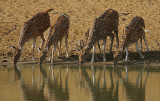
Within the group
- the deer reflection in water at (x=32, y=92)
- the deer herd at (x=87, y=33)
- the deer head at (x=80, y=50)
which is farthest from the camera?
the deer herd at (x=87, y=33)

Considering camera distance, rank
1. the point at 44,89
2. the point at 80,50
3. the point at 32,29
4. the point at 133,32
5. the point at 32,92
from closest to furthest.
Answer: the point at 32,92 → the point at 44,89 → the point at 80,50 → the point at 133,32 → the point at 32,29

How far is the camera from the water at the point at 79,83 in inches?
435

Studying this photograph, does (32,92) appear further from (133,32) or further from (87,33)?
(133,32)

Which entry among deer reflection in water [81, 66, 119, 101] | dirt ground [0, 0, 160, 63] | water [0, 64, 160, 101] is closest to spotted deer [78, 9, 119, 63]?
water [0, 64, 160, 101]

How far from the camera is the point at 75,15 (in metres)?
28.1

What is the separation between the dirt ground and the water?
3.62 m

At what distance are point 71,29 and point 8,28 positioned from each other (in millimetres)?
4064

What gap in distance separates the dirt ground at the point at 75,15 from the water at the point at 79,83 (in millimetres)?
3622

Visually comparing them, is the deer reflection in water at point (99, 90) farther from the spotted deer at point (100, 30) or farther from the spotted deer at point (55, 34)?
the spotted deer at point (55, 34)

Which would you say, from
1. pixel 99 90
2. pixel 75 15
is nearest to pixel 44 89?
pixel 99 90

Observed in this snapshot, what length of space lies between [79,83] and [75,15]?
15.3 metres

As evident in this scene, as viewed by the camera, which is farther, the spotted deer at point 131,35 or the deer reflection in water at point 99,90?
the spotted deer at point 131,35

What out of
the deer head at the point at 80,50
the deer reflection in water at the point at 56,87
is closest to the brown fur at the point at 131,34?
the deer head at the point at 80,50

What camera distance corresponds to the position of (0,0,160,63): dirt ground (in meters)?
22.3
